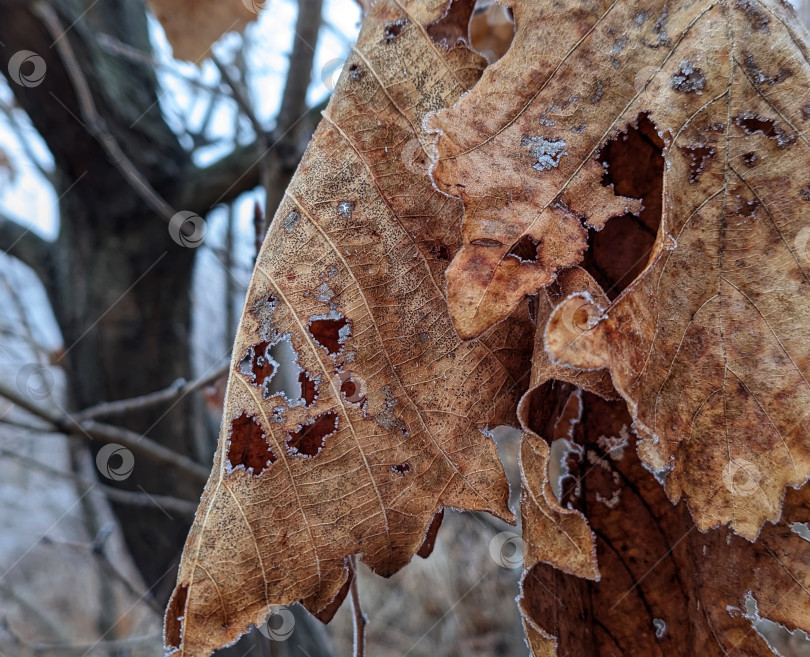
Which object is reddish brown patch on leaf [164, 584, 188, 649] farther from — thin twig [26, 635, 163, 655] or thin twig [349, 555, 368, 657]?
thin twig [26, 635, 163, 655]

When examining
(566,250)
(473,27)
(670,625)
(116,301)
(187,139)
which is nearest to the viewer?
(566,250)

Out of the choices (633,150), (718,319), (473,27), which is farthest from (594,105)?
(473,27)

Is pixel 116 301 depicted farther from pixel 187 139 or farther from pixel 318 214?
pixel 318 214

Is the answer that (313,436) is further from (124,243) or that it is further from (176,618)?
(124,243)

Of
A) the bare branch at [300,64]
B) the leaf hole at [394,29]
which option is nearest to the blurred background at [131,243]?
the bare branch at [300,64]

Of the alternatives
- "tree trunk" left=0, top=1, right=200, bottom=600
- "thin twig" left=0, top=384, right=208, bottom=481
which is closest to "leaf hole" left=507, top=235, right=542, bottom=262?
"thin twig" left=0, top=384, right=208, bottom=481

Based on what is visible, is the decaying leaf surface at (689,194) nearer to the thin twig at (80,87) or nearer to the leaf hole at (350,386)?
the leaf hole at (350,386)

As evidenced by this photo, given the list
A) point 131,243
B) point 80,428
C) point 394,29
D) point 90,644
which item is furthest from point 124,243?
point 394,29
